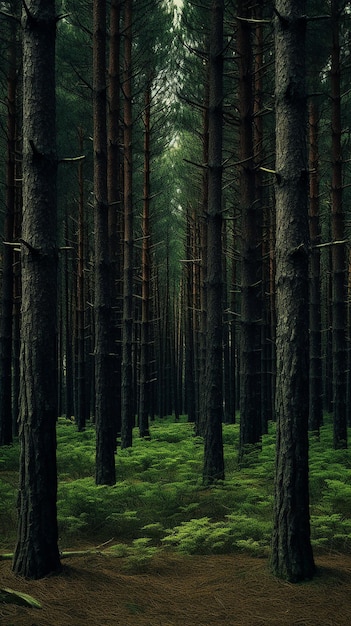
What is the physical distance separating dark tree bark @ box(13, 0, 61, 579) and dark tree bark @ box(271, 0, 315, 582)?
2.10 meters

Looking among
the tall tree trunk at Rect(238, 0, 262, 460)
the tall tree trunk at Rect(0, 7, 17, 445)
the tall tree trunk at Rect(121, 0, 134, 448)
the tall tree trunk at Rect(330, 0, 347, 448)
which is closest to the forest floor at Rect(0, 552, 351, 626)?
the tall tree trunk at Rect(238, 0, 262, 460)

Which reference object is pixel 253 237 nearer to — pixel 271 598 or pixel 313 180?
pixel 313 180

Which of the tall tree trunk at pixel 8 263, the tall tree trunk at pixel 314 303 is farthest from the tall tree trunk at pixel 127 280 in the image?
the tall tree trunk at pixel 314 303

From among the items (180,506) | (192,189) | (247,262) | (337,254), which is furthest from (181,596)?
(192,189)

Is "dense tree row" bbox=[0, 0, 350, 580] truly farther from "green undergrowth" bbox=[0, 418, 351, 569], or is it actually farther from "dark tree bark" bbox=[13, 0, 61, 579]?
"green undergrowth" bbox=[0, 418, 351, 569]

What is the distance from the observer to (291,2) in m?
5.89

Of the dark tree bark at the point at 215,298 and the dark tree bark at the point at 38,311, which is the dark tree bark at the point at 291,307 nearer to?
the dark tree bark at the point at 38,311

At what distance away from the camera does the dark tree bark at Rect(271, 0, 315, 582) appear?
225 inches

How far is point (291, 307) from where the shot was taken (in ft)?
19.0

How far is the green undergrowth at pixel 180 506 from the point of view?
695cm

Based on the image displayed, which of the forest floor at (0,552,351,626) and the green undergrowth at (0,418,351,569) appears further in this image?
the green undergrowth at (0,418,351,569)

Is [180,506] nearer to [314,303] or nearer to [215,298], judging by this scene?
[215,298]

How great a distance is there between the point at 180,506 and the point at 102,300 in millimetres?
3369

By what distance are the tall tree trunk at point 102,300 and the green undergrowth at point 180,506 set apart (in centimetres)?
54
